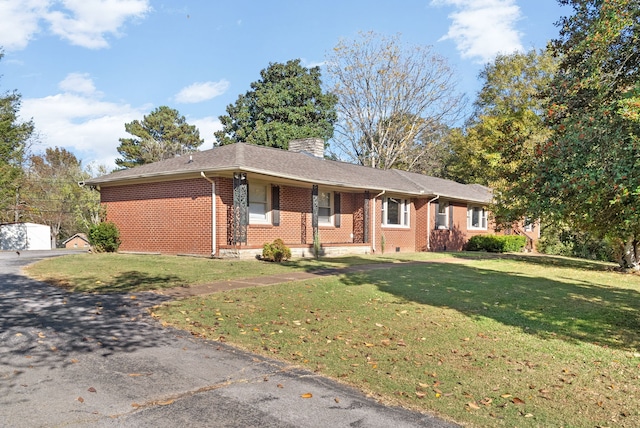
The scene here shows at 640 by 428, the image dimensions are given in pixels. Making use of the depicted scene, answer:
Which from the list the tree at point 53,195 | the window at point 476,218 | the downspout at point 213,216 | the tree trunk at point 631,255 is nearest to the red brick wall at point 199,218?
the downspout at point 213,216

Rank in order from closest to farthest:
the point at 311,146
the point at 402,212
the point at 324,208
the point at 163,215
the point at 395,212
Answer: the point at 163,215 < the point at 324,208 < the point at 395,212 < the point at 402,212 < the point at 311,146

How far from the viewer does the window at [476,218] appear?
2884 cm

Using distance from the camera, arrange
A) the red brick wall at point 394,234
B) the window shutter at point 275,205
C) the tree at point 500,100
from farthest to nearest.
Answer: the tree at point 500,100, the red brick wall at point 394,234, the window shutter at point 275,205

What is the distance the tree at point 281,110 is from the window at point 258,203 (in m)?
20.3

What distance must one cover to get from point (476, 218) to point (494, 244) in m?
3.29

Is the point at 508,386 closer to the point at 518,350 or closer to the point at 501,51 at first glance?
the point at 518,350

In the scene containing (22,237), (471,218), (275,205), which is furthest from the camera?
(22,237)

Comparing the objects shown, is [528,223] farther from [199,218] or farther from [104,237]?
[104,237]

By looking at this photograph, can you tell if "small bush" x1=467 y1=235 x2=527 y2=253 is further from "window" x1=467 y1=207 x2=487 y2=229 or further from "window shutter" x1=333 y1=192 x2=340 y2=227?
"window shutter" x1=333 y1=192 x2=340 y2=227

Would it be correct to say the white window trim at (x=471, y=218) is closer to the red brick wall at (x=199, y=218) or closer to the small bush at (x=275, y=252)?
the red brick wall at (x=199, y=218)

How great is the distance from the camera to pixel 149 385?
4340 millimetres

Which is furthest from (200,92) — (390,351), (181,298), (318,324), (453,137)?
(453,137)

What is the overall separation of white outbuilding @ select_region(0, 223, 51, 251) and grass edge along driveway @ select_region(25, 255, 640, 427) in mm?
31345

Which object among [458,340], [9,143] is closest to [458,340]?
[458,340]
